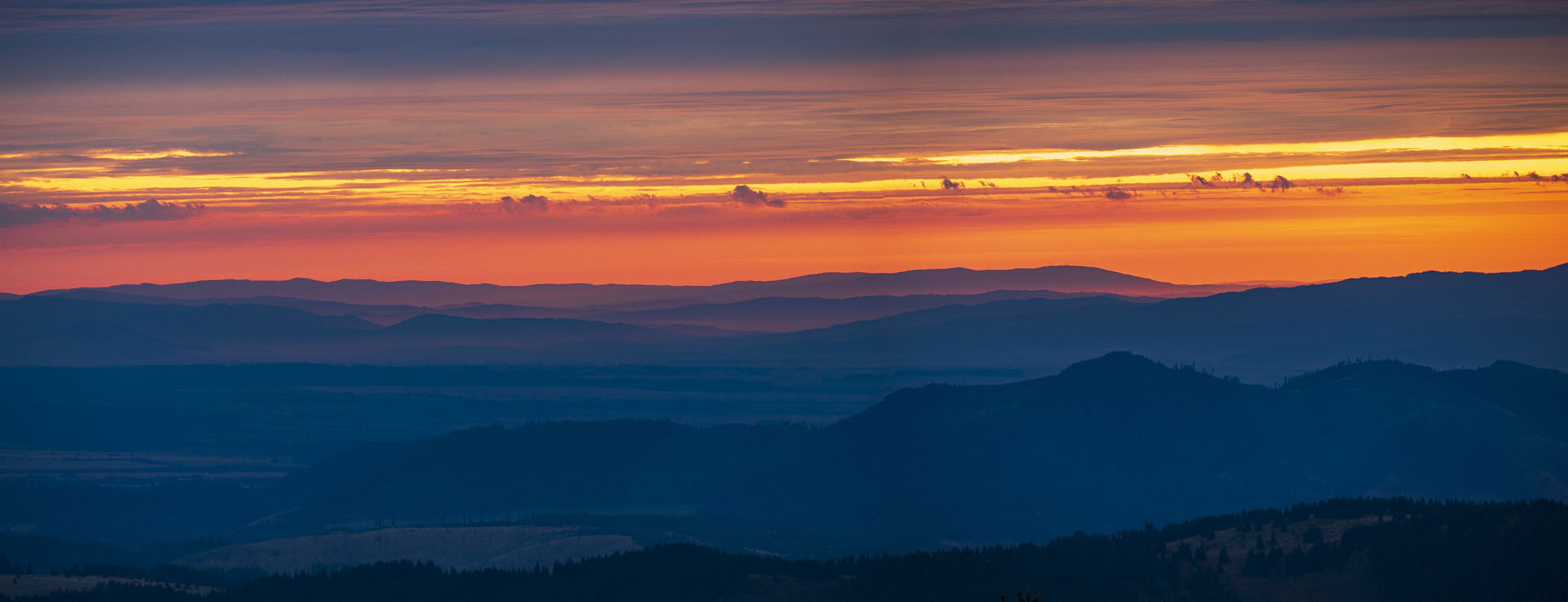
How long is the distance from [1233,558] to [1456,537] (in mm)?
21375

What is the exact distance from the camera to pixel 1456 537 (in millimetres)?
190375

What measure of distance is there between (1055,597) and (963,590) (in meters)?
9.13

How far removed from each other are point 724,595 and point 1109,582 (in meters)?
38.4

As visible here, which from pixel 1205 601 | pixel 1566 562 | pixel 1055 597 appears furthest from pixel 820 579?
pixel 1566 562

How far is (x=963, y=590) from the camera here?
191 metres

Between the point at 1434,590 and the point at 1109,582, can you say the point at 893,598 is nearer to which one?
the point at 1109,582

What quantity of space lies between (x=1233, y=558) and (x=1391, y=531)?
15.5m

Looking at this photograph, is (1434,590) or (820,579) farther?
(820,579)

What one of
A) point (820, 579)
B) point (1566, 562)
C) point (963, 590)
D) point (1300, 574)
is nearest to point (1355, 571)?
point (1300, 574)

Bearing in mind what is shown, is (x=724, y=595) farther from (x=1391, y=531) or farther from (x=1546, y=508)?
(x=1546, y=508)

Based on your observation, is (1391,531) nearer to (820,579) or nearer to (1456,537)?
(1456,537)

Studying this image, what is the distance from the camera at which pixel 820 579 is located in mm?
193625

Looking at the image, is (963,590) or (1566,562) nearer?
(1566,562)

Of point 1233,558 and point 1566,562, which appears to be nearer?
point 1566,562
